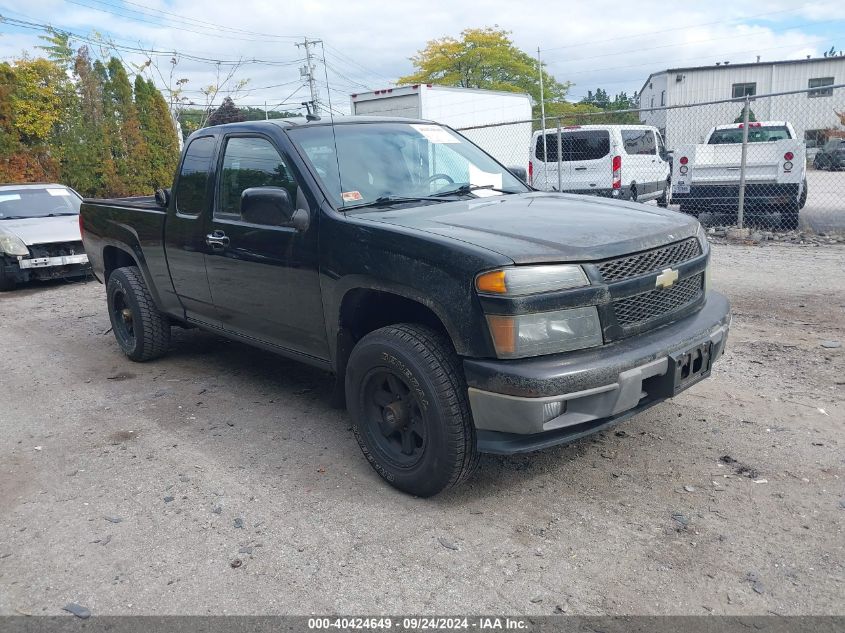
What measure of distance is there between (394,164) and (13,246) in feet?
25.9

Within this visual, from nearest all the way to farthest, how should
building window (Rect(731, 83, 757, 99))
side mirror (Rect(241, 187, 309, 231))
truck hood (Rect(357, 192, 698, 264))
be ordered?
truck hood (Rect(357, 192, 698, 264)) → side mirror (Rect(241, 187, 309, 231)) → building window (Rect(731, 83, 757, 99))

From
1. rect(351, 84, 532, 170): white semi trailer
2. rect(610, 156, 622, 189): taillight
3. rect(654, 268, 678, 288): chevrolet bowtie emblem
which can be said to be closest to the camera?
rect(654, 268, 678, 288): chevrolet bowtie emblem

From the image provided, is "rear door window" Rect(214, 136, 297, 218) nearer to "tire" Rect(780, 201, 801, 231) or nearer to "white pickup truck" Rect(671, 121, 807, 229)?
"white pickup truck" Rect(671, 121, 807, 229)

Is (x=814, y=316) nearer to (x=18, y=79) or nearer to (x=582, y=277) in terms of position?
(x=582, y=277)

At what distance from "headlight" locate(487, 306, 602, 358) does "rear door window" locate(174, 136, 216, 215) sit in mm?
2693

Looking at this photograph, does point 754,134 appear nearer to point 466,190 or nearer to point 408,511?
point 466,190

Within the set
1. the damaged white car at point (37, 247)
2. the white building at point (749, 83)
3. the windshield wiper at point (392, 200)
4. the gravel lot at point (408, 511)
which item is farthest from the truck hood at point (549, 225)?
the white building at point (749, 83)

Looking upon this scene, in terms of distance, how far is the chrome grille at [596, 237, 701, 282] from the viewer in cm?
310

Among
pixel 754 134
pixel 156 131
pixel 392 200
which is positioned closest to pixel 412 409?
pixel 392 200

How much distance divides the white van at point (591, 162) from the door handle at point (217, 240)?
30.3 ft

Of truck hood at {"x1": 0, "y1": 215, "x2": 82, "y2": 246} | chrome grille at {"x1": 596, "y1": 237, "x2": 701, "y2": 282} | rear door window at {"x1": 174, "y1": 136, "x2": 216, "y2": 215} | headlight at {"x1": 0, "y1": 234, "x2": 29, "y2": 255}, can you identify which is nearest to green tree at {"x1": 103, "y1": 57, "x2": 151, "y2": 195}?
truck hood at {"x1": 0, "y1": 215, "x2": 82, "y2": 246}

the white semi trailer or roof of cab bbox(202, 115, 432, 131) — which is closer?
roof of cab bbox(202, 115, 432, 131)

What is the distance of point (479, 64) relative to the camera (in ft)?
157

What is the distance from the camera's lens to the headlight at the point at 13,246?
9.81m
